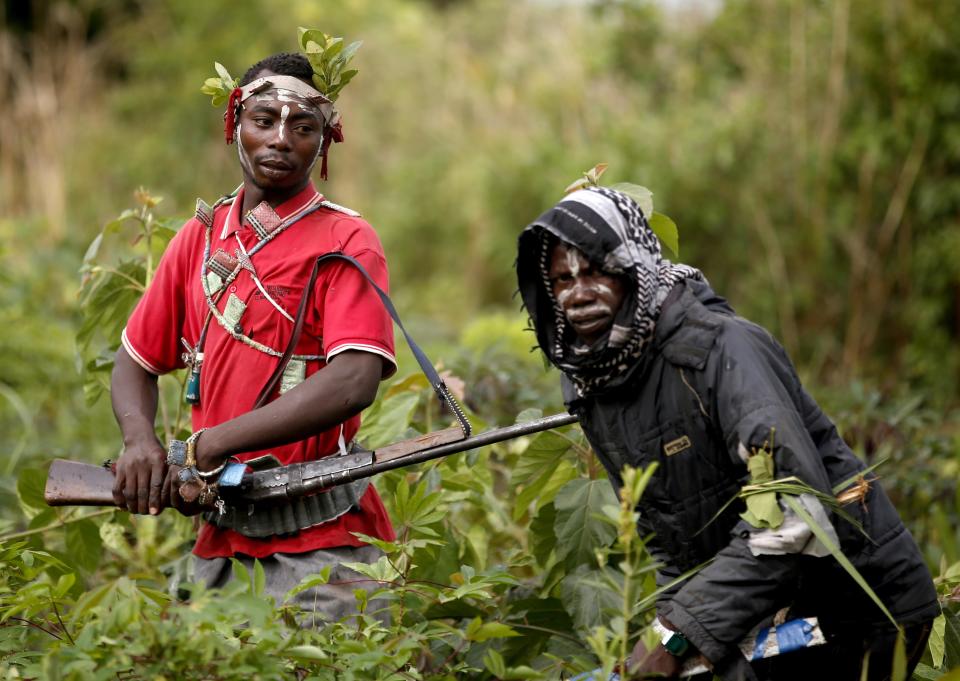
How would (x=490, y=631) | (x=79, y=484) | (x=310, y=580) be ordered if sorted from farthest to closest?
(x=79, y=484) < (x=310, y=580) < (x=490, y=631)

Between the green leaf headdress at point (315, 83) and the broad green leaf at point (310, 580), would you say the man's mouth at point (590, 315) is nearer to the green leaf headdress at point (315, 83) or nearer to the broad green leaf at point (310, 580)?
the broad green leaf at point (310, 580)

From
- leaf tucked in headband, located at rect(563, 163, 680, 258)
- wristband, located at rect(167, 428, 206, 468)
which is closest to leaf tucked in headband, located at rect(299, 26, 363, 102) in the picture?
leaf tucked in headband, located at rect(563, 163, 680, 258)

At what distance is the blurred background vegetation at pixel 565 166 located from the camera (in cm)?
716

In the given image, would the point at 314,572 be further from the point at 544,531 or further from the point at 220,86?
the point at 220,86

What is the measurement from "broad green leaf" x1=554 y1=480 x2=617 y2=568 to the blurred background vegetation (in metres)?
1.23

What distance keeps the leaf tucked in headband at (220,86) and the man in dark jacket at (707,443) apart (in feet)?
3.30

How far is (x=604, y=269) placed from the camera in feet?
8.55

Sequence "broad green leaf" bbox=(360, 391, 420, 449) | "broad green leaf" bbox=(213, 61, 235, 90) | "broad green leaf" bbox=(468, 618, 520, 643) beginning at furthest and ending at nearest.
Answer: "broad green leaf" bbox=(360, 391, 420, 449) → "broad green leaf" bbox=(213, 61, 235, 90) → "broad green leaf" bbox=(468, 618, 520, 643)

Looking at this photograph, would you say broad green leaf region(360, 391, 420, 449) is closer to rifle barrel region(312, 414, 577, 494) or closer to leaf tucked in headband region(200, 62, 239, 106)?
rifle barrel region(312, 414, 577, 494)

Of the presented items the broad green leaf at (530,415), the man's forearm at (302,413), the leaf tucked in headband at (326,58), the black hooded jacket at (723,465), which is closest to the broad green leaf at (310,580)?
the man's forearm at (302,413)

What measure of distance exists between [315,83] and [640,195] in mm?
856

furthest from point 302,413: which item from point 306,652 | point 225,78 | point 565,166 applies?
point 565,166

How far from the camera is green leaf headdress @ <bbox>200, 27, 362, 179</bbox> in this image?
317cm

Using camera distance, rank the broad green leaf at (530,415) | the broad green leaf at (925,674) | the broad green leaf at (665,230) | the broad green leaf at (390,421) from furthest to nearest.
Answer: the broad green leaf at (390,421)
the broad green leaf at (530,415)
the broad green leaf at (665,230)
the broad green leaf at (925,674)
